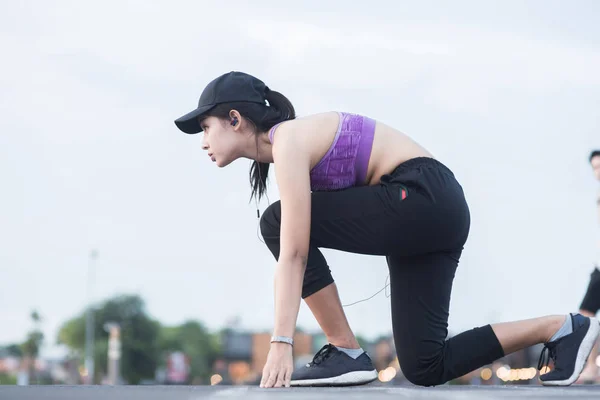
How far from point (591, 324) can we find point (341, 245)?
1.13 metres

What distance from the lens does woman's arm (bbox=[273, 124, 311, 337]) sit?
12.0 feet

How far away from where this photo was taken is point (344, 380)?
4035 mm

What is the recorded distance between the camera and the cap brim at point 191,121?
398 cm

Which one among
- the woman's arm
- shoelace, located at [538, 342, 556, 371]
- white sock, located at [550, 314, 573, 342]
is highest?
the woman's arm

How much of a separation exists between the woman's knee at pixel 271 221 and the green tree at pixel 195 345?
100465mm

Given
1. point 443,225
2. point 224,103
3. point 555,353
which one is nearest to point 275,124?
point 224,103

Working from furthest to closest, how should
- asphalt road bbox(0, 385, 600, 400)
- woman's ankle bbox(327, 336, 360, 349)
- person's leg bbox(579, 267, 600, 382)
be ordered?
person's leg bbox(579, 267, 600, 382)
woman's ankle bbox(327, 336, 360, 349)
asphalt road bbox(0, 385, 600, 400)

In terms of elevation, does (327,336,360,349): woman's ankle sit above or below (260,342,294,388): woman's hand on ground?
above

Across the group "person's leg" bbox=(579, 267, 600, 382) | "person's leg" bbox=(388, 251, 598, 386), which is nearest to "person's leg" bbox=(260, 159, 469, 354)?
"person's leg" bbox=(388, 251, 598, 386)

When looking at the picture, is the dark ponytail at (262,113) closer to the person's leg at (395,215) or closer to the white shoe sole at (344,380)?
the person's leg at (395,215)

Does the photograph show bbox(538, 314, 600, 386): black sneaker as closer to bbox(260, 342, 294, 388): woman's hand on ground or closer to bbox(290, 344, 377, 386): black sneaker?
bbox(290, 344, 377, 386): black sneaker

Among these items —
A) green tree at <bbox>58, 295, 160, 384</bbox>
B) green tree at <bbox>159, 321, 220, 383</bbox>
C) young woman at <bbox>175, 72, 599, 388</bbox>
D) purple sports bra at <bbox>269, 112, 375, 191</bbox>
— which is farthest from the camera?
green tree at <bbox>159, 321, 220, 383</bbox>

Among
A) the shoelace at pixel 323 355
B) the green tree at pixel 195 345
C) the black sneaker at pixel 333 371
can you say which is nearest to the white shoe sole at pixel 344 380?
the black sneaker at pixel 333 371

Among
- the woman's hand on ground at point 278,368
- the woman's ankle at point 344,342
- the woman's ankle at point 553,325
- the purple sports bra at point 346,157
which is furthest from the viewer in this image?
the woman's ankle at point 344,342
